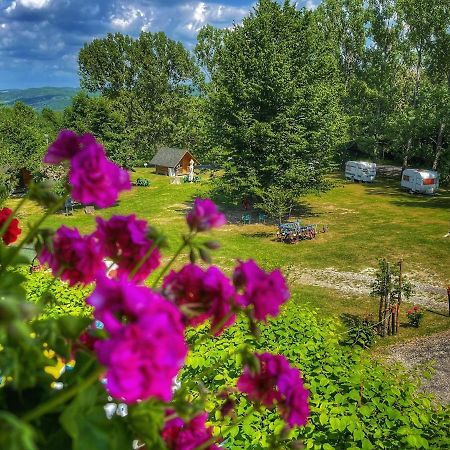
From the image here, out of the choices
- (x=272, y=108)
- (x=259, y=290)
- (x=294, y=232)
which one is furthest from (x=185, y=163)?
(x=259, y=290)

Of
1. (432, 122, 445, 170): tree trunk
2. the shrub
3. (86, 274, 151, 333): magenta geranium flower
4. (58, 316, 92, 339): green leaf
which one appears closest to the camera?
(86, 274, 151, 333): magenta geranium flower

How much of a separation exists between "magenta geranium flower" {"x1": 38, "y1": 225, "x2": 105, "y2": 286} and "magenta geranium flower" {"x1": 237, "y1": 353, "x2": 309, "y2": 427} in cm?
65

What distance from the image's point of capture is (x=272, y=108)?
24359 mm

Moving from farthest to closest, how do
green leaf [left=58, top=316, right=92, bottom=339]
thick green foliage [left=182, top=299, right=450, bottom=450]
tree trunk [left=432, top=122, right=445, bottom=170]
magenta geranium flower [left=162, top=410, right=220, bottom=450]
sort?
tree trunk [left=432, top=122, right=445, bottom=170]
thick green foliage [left=182, top=299, right=450, bottom=450]
magenta geranium flower [left=162, top=410, right=220, bottom=450]
green leaf [left=58, top=316, right=92, bottom=339]

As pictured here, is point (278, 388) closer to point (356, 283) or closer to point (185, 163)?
point (356, 283)

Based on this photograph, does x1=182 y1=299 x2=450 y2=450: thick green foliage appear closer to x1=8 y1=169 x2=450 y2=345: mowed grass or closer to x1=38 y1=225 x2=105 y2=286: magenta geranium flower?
x1=38 y1=225 x2=105 y2=286: magenta geranium flower

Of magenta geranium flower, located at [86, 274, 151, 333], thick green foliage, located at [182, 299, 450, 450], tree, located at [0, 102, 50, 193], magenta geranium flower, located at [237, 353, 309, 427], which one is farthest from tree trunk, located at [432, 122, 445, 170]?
magenta geranium flower, located at [86, 274, 151, 333]

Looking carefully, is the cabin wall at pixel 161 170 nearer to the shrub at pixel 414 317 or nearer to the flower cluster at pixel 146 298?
the shrub at pixel 414 317

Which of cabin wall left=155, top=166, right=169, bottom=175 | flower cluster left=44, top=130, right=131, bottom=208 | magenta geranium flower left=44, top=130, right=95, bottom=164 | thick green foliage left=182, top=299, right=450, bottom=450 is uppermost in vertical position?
magenta geranium flower left=44, top=130, right=95, bottom=164

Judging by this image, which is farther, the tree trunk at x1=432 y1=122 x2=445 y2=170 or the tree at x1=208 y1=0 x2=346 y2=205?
the tree trunk at x1=432 y1=122 x2=445 y2=170

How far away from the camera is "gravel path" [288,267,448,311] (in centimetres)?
1544

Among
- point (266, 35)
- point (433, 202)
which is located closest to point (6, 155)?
point (266, 35)

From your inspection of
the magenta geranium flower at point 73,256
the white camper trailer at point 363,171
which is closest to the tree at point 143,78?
the white camper trailer at point 363,171

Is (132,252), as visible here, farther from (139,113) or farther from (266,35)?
(139,113)
